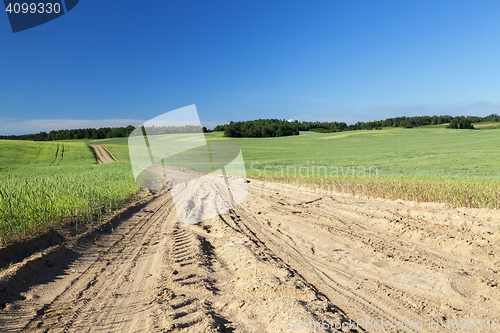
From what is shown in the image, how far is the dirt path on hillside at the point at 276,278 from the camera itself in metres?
2.96

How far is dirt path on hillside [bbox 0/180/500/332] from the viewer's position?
2.96 meters

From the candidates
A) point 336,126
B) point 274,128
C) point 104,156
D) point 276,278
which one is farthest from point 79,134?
point 276,278

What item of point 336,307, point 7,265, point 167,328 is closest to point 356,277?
point 336,307

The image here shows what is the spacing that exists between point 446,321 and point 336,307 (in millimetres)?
1183

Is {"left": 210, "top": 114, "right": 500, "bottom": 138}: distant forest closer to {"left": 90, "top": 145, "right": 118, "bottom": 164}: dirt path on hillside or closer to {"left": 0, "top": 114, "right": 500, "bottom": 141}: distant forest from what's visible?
{"left": 0, "top": 114, "right": 500, "bottom": 141}: distant forest

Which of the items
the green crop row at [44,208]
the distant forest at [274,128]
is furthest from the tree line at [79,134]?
the green crop row at [44,208]

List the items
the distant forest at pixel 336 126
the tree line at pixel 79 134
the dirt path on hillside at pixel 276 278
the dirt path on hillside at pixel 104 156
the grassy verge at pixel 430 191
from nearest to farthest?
the dirt path on hillside at pixel 276 278 → the grassy verge at pixel 430 191 → the dirt path on hillside at pixel 104 156 → the distant forest at pixel 336 126 → the tree line at pixel 79 134

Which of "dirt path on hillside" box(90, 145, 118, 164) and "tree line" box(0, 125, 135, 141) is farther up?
"tree line" box(0, 125, 135, 141)

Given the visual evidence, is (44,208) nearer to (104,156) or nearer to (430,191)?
(430,191)

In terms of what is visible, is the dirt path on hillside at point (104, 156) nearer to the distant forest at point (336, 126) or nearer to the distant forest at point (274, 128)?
the distant forest at point (274, 128)

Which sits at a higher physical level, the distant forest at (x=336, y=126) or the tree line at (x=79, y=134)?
the tree line at (x=79, y=134)

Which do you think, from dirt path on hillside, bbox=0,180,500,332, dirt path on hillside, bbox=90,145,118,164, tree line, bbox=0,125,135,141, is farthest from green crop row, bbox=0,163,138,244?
tree line, bbox=0,125,135,141

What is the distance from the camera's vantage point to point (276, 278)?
3781 mm

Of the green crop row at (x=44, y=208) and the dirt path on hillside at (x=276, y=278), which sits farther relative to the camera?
the green crop row at (x=44, y=208)
